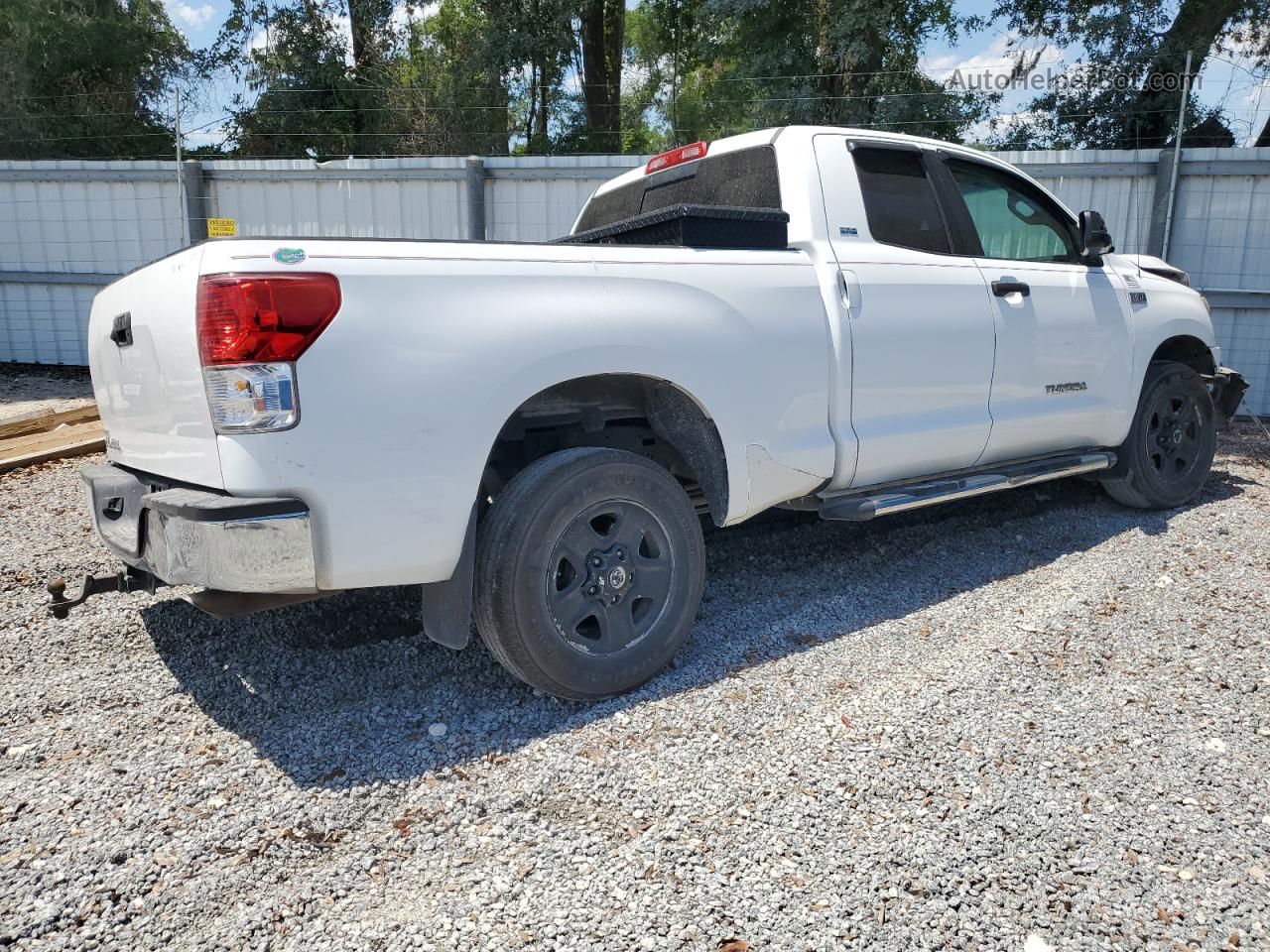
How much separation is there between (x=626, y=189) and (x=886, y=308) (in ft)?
5.96

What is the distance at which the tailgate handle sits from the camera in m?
2.96

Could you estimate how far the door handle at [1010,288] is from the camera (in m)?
4.29

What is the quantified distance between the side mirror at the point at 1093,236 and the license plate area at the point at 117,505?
4540 millimetres

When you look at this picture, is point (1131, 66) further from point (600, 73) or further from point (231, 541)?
point (231, 541)

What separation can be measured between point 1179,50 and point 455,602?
14242 millimetres

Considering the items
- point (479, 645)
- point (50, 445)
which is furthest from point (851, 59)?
point (479, 645)

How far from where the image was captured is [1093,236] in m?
4.77

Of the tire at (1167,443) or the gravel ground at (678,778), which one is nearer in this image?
the gravel ground at (678,778)

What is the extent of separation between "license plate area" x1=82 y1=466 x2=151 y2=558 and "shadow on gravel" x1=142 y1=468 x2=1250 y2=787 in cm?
58

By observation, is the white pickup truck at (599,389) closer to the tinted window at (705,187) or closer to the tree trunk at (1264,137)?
the tinted window at (705,187)

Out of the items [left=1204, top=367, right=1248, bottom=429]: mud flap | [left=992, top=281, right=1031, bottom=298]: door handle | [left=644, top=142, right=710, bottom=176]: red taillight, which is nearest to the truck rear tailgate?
[left=644, top=142, right=710, bottom=176]: red taillight

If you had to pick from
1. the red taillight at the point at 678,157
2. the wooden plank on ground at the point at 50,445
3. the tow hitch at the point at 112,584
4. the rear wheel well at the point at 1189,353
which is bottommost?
the wooden plank on ground at the point at 50,445

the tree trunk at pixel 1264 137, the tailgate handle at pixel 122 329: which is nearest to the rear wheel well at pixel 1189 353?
the tailgate handle at pixel 122 329

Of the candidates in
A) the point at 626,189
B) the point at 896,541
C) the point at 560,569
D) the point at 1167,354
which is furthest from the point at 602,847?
the point at 1167,354
